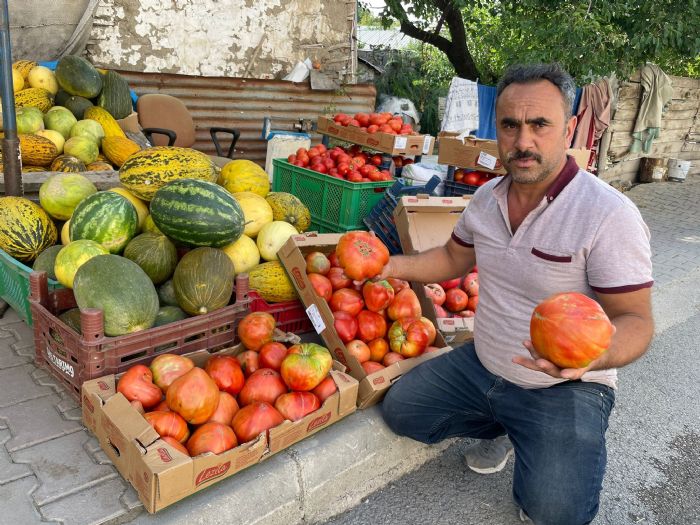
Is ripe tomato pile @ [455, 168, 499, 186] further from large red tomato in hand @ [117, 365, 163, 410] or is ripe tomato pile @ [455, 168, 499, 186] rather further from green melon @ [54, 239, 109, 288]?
large red tomato in hand @ [117, 365, 163, 410]

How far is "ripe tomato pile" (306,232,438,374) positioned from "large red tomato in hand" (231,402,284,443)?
0.73 meters

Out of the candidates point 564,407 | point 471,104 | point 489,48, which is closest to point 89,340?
point 564,407

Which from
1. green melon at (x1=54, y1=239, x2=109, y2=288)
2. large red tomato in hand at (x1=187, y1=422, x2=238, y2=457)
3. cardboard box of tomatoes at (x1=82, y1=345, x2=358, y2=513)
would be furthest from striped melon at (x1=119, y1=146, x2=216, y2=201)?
large red tomato in hand at (x1=187, y1=422, x2=238, y2=457)

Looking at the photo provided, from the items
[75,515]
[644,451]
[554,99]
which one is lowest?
[644,451]

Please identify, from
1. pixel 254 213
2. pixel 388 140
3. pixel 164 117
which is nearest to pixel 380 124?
pixel 388 140

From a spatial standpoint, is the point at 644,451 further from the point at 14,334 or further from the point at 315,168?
the point at 14,334

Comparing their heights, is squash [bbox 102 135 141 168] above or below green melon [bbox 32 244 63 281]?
above

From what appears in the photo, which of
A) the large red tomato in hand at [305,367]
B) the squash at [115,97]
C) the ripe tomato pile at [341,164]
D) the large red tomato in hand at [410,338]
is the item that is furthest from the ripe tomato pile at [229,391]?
the squash at [115,97]

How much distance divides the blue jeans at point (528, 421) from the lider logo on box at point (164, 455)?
1.28 m

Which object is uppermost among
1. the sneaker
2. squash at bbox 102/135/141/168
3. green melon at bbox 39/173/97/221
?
squash at bbox 102/135/141/168

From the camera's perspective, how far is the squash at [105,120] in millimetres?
5688

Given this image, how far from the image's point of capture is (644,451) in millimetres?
3535

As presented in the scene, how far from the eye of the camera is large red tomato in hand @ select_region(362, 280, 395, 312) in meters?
3.58

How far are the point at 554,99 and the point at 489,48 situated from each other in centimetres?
1199
